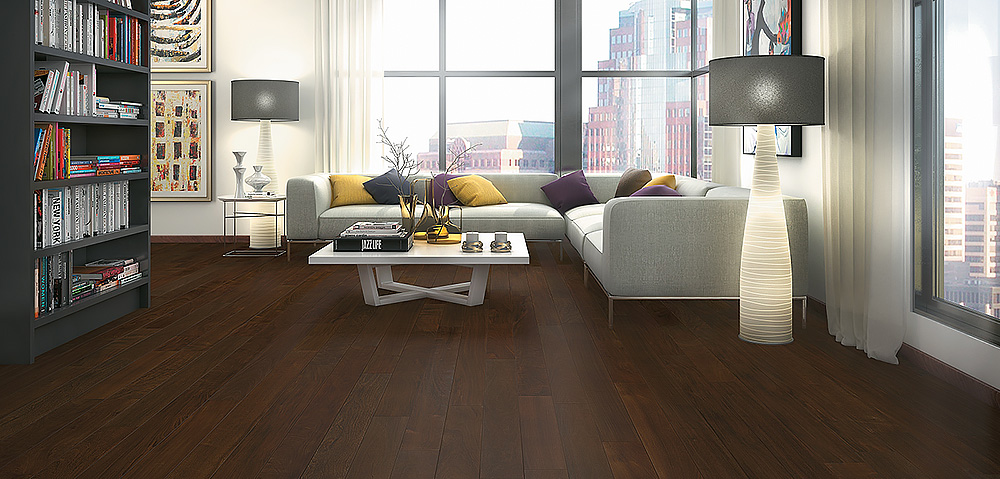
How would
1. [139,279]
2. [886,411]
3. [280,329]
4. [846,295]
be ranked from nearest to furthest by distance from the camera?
[886,411] → [846,295] → [280,329] → [139,279]

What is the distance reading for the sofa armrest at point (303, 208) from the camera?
247 inches

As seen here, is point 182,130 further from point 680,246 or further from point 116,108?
point 680,246

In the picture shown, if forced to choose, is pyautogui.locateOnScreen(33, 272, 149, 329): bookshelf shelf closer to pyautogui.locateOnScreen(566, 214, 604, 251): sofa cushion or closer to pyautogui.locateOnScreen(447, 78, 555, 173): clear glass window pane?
pyautogui.locateOnScreen(566, 214, 604, 251): sofa cushion

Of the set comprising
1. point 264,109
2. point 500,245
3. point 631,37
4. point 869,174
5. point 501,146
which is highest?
point 631,37

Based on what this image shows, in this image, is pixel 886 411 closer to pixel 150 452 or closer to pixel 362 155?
pixel 150 452

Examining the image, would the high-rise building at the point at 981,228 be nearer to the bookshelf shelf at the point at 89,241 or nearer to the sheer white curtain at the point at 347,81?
the bookshelf shelf at the point at 89,241

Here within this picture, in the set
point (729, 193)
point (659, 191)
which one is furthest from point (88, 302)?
point (729, 193)

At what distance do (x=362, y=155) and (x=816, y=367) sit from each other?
16.7ft

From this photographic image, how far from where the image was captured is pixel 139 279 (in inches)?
167

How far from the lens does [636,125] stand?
7.52m

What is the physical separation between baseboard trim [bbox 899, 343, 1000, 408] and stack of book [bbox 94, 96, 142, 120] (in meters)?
3.86

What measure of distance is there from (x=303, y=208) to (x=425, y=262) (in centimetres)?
248

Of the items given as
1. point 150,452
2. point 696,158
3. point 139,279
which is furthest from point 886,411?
point 696,158

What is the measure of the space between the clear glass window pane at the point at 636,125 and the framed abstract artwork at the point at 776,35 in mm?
1762
